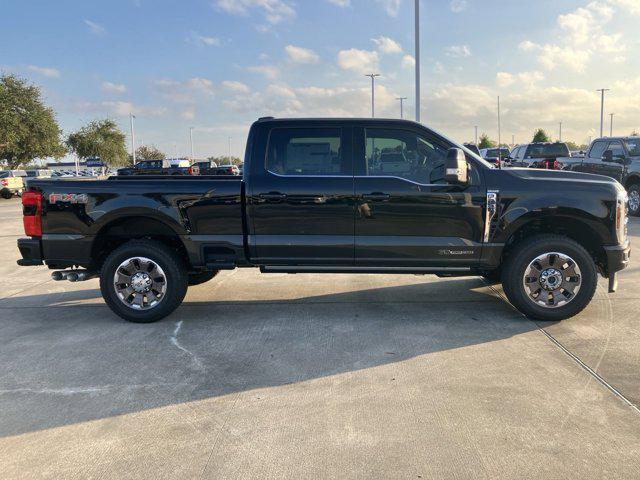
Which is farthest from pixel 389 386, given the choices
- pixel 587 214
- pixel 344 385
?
pixel 587 214

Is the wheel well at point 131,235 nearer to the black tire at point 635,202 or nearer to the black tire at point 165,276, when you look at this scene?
the black tire at point 165,276

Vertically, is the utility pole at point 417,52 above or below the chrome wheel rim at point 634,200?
above

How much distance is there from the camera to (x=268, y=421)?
3.19 m

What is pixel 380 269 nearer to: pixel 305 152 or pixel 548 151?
pixel 305 152

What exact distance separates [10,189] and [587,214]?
29729mm

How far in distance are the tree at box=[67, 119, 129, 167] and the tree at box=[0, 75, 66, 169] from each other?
19.3 metres

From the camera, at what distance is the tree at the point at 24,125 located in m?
35.3

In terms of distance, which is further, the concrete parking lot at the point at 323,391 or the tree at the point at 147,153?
the tree at the point at 147,153

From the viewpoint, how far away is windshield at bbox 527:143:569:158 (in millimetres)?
18375

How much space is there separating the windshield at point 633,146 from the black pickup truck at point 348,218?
978 cm

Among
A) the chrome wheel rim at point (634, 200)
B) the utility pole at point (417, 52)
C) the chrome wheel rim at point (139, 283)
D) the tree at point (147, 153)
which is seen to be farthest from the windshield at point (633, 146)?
the tree at point (147, 153)

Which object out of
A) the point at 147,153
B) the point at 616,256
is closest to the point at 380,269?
the point at 616,256

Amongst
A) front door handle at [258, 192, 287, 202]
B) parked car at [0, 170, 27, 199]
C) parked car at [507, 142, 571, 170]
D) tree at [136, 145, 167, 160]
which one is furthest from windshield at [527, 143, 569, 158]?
tree at [136, 145, 167, 160]

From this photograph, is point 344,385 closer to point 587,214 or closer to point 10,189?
point 587,214
